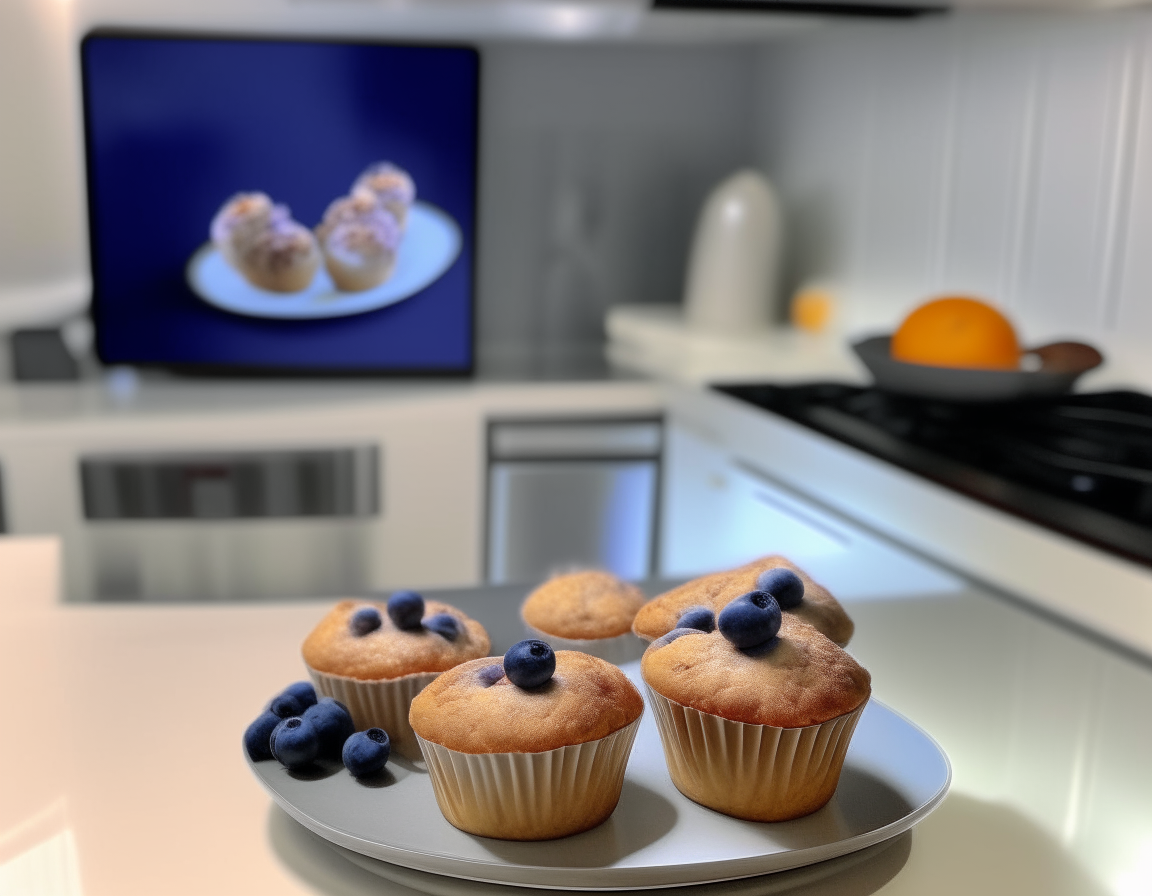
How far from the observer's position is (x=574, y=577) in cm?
79

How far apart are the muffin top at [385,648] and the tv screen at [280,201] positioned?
183 cm

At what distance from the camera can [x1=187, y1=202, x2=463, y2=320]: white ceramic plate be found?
2.43 meters

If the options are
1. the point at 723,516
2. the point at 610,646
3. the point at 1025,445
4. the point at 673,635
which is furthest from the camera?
the point at 723,516

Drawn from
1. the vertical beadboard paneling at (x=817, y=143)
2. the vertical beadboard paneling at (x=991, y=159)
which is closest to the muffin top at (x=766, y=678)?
the vertical beadboard paneling at (x=991, y=159)

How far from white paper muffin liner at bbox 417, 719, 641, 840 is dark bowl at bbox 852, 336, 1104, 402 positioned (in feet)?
4.07

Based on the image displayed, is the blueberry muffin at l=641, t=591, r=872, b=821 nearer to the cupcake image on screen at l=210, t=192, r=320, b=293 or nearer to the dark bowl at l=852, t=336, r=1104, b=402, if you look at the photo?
the dark bowl at l=852, t=336, r=1104, b=402

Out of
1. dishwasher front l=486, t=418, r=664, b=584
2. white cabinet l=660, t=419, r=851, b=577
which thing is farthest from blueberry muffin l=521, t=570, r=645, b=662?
dishwasher front l=486, t=418, r=664, b=584

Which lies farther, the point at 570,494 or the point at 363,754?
the point at 570,494

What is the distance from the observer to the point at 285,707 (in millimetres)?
618

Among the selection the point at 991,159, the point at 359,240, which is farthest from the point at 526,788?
the point at 359,240

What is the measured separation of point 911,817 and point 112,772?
0.42 metres

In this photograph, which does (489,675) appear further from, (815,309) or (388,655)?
(815,309)

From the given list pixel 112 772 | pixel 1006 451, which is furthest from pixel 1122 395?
pixel 112 772

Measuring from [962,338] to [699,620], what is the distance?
1210mm
